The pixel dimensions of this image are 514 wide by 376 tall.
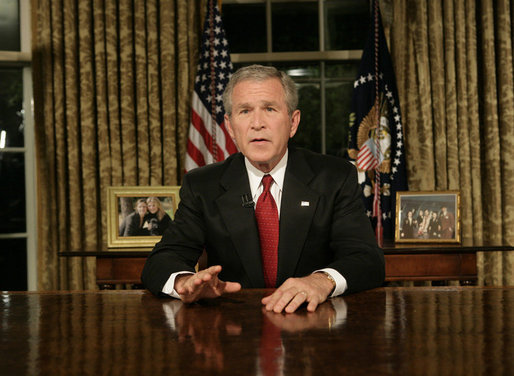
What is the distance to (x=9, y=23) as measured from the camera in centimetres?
438

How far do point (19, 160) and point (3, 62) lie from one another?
0.83 meters

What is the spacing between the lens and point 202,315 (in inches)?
46.5

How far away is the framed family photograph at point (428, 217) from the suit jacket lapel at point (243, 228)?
189cm

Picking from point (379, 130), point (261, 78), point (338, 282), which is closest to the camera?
point (338, 282)

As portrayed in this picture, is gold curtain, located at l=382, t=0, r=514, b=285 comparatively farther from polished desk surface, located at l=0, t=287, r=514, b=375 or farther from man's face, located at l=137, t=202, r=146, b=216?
polished desk surface, located at l=0, t=287, r=514, b=375

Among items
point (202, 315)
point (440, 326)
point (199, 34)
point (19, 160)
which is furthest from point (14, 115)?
point (440, 326)

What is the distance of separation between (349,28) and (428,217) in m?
1.97

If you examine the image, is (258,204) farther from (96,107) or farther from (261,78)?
(96,107)

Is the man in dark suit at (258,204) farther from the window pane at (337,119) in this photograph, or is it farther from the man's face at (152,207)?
the window pane at (337,119)

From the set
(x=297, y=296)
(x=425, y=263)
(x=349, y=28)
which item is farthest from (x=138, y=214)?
(x=349, y=28)

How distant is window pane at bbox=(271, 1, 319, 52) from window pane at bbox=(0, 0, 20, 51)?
2208mm

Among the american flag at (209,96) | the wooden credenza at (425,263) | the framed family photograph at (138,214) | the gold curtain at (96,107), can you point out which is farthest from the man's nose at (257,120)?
the gold curtain at (96,107)

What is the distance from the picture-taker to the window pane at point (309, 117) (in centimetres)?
457

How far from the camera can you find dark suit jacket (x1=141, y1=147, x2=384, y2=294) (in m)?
1.76
